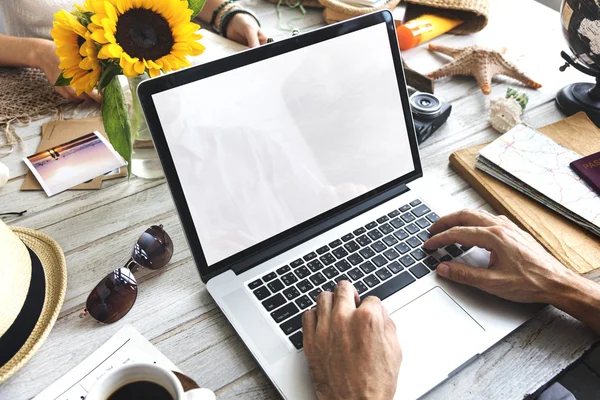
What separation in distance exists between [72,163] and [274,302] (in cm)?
52

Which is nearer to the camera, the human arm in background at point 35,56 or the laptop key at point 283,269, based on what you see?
the laptop key at point 283,269

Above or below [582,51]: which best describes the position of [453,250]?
below

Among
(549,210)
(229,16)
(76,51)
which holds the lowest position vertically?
(549,210)

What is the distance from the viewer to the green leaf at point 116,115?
719 mm

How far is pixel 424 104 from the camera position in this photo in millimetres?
977

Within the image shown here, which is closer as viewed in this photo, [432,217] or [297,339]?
[297,339]

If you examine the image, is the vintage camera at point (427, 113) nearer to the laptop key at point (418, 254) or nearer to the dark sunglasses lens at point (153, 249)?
the laptop key at point (418, 254)

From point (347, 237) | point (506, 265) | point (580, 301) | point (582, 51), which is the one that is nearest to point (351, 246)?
point (347, 237)

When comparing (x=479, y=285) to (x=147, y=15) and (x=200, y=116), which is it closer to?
(x=200, y=116)

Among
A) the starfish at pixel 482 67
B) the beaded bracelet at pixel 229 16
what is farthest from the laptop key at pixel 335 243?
the beaded bracelet at pixel 229 16

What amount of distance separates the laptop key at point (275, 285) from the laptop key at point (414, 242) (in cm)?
22

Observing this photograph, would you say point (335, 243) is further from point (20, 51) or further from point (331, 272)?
point (20, 51)

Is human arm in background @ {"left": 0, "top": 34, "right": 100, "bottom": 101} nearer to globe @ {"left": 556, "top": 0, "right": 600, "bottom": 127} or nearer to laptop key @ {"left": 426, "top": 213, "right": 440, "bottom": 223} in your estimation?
laptop key @ {"left": 426, "top": 213, "right": 440, "bottom": 223}

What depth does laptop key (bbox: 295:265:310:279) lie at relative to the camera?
0.70m
